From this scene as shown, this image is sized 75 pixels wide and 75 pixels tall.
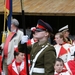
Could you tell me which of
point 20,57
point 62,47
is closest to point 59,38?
point 62,47

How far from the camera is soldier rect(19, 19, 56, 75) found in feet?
24.4

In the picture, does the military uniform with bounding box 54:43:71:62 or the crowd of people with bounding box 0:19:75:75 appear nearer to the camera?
the crowd of people with bounding box 0:19:75:75

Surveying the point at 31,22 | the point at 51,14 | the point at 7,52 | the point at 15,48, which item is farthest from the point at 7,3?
the point at 31,22

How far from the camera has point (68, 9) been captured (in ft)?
44.7

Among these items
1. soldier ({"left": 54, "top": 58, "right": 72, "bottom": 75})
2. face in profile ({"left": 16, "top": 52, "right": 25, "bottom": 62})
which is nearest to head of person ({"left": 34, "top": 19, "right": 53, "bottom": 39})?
soldier ({"left": 54, "top": 58, "right": 72, "bottom": 75})

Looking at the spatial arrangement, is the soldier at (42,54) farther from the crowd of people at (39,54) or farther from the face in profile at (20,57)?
the face in profile at (20,57)

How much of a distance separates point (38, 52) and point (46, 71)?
33 cm

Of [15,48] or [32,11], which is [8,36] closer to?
[15,48]

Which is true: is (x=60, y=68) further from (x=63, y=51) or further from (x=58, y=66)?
(x=63, y=51)

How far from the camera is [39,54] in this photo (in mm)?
7555

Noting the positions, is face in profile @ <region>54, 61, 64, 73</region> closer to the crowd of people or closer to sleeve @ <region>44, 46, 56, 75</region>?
the crowd of people

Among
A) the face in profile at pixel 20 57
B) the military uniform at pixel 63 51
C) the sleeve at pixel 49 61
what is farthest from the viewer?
the military uniform at pixel 63 51

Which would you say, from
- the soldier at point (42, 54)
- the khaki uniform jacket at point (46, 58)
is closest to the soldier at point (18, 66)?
the soldier at point (42, 54)

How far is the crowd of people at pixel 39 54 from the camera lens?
294 inches
